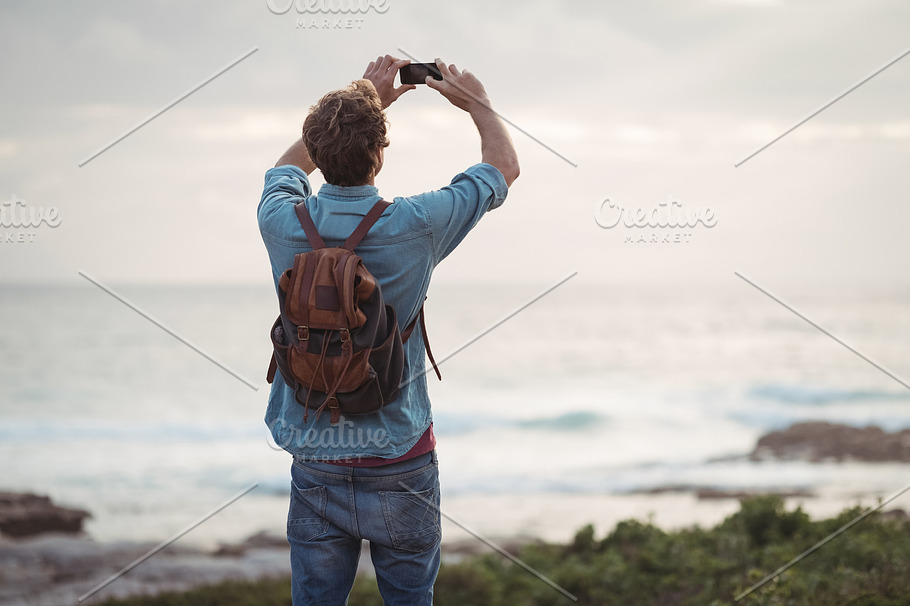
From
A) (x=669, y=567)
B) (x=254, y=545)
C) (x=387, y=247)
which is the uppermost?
(x=387, y=247)

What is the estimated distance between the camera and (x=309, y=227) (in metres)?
1.58

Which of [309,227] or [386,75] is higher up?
[386,75]

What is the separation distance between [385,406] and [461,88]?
736 mm

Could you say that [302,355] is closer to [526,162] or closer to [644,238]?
[644,238]

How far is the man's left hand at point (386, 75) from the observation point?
185 cm

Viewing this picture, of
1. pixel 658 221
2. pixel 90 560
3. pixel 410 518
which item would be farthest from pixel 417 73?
pixel 90 560

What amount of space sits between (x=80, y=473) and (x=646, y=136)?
41.2ft

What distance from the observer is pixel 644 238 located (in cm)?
290

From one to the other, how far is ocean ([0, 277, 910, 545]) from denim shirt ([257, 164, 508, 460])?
22.7ft

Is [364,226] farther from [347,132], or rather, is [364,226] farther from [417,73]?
[417,73]

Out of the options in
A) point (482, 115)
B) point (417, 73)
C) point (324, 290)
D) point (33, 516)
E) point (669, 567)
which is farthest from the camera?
point (33, 516)

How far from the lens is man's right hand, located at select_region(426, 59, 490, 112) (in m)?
1.77

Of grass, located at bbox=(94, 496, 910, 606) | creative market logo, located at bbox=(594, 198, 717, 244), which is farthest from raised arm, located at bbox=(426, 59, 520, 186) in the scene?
grass, located at bbox=(94, 496, 910, 606)

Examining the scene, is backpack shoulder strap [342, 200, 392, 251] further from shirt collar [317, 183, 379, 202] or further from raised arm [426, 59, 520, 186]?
raised arm [426, 59, 520, 186]
